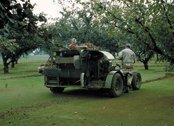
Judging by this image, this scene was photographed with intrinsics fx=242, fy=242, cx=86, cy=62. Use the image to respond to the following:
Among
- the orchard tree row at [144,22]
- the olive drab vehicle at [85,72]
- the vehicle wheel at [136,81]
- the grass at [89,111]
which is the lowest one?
the grass at [89,111]

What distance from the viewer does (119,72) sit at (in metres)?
10.3

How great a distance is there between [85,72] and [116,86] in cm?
145

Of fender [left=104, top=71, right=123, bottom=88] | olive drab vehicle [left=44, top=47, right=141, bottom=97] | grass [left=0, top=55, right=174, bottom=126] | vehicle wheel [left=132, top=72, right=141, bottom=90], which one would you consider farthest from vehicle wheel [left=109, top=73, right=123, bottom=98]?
vehicle wheel [left=132, top=72, right=141, bottom=90]

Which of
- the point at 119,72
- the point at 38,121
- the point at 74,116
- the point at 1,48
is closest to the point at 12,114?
the point at 38,121

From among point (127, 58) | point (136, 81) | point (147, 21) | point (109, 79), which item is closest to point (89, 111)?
point (109, 79)

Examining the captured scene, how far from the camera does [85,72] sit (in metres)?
9.74

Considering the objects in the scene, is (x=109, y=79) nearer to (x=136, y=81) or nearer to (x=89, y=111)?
(x=89, y=111)

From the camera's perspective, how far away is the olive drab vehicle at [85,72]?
9555 mm

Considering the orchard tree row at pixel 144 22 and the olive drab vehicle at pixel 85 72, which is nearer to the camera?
the orchard tree row at pixel 144 22

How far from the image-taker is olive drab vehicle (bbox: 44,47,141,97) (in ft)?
31.3

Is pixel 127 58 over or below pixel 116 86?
over

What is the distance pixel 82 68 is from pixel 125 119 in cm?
374

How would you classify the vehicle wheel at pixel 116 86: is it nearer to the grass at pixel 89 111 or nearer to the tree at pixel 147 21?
the grass at pixel 89 111

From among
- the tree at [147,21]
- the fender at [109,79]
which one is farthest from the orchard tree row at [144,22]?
the fender at [109,79]
